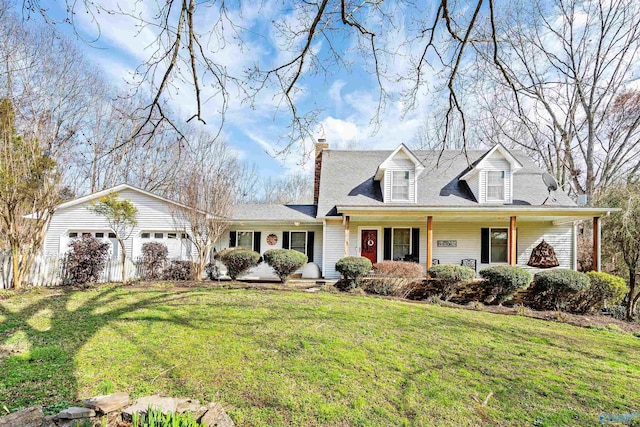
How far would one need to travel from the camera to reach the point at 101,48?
133 inches

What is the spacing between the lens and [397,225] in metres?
14.8

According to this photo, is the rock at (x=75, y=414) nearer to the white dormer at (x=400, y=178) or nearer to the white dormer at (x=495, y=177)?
the white dormer at (x=400, y=178)

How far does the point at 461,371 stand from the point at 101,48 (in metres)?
6.05

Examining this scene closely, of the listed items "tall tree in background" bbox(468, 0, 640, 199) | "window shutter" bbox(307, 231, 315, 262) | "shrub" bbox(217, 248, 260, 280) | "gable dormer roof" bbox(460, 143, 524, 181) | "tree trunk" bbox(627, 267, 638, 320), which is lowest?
"tree trunk" bbox(627, 267, 638, 320)

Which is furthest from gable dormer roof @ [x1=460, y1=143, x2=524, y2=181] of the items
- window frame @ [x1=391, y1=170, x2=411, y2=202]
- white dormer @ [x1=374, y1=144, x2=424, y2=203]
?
window frame @ [x1=391, y1=170, x2=411, y2=202]

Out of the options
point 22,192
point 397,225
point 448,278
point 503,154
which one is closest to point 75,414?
point 22,192

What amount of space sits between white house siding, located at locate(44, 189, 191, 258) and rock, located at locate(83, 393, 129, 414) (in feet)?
39.0

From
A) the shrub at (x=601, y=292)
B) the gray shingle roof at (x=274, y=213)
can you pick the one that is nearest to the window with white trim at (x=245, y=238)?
the gray shingle roof at (x=274, y=213)

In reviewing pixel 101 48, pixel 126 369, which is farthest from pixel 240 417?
pixel 101 48

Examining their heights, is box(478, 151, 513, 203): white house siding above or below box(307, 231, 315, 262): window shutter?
above

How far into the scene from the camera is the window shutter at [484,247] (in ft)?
47.2

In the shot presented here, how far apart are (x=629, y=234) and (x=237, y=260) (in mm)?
13702

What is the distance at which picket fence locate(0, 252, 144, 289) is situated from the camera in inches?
376

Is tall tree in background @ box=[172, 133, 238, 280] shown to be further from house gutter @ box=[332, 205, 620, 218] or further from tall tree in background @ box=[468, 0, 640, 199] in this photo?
tall tree in background @ box=[468, 0, 640, 199]
